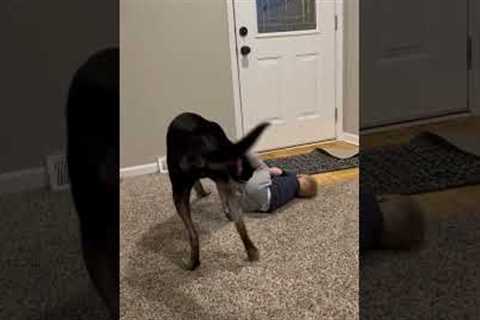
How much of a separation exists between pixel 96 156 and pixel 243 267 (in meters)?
0.47

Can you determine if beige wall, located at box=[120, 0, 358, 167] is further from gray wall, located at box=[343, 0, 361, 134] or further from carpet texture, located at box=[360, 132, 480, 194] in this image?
carpet texture, located at box=[360, 132, 480, 194]

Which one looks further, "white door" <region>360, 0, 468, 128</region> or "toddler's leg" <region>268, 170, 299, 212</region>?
"toddler's leg" <region>268, 170, 299, 212</region>

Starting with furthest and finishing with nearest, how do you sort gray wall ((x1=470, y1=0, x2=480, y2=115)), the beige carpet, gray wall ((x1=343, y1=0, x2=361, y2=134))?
the beige carpet → gray wall ((x1=343, y1=0, x2=361, y2=134)) → gray wall ((x1=470, y1=0, x2=480, y2=115))

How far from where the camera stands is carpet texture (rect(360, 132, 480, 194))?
0.44 m

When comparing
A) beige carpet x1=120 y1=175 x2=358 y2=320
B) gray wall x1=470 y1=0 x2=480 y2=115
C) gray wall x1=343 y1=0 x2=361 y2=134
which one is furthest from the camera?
beige carpet x1=120 y1=175 x2=358 y2=320

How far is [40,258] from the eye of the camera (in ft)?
1.56

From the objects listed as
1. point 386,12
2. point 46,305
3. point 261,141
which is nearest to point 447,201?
point 386,12

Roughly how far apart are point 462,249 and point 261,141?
0.38 m

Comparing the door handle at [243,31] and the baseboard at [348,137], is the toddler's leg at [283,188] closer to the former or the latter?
the baseboard at [348,137]

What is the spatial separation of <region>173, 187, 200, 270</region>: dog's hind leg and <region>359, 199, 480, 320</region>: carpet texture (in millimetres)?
401

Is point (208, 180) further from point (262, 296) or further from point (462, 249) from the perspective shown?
point (462, 249)

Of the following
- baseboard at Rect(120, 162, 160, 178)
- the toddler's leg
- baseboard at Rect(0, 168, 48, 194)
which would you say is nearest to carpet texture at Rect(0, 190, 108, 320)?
baseboard at Rect(0, 168, 48, 194)

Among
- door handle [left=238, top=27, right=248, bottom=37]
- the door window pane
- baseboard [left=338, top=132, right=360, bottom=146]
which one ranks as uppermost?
the door window pane

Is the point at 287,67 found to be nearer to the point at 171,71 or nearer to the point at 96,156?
the point at 171,71
